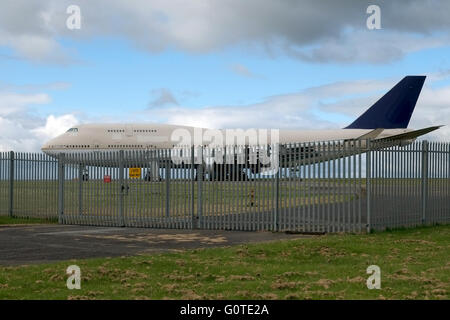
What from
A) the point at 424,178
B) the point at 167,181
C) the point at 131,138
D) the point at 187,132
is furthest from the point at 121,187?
the point at 187,132

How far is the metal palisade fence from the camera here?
14336mm

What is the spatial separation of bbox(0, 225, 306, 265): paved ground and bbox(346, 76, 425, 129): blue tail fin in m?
38.7

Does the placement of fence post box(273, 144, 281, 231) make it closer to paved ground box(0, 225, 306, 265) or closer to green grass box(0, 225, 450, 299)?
paved ground box(0, 225, 306, 265)

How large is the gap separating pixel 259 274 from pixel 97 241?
19.4 feet

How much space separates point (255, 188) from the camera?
50.9 ft

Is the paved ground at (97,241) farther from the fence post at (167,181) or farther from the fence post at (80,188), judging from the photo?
the fence post at (80,188)

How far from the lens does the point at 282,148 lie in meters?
15.3

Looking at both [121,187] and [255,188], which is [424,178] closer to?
[255,188]

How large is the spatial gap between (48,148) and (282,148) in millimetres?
36802

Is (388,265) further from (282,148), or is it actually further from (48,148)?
(48,148)

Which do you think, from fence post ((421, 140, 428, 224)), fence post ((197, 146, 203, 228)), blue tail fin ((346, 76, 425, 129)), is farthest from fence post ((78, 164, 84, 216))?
blue tail fin ((346, 76, 425, 129))

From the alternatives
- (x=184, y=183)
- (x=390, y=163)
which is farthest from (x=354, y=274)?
(x=184, y=183)

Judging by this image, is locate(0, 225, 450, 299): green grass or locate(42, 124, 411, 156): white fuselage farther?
locate(42, 124, 411, 156): white fuselage
